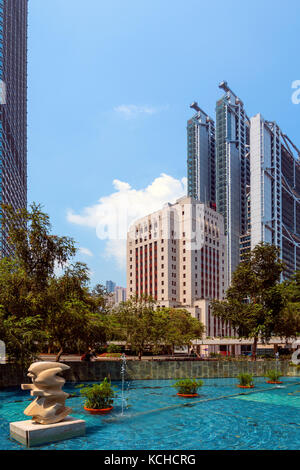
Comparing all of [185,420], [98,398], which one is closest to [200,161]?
[98,398]

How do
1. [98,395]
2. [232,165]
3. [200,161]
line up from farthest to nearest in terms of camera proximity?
[200,161], [232,165], [98,395]

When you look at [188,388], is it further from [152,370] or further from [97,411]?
[152,370]

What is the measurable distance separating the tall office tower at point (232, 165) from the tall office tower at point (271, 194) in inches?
528

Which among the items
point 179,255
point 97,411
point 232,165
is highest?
point 232,165

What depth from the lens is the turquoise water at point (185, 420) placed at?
38.0 feet

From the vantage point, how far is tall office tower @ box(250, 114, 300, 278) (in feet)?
429

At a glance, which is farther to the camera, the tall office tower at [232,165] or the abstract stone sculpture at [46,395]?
the tall office tower at [232,165]

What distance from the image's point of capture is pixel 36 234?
75.3 ft

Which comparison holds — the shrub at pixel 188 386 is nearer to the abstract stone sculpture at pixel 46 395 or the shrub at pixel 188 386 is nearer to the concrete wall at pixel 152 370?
the concrete wall at pixel 152 370

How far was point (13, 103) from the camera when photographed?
112938mm

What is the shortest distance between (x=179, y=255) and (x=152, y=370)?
276ft

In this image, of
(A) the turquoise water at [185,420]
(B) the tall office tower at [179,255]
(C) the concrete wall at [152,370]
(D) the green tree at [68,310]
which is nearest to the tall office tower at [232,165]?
(B) the tall office tower at [179,255]
